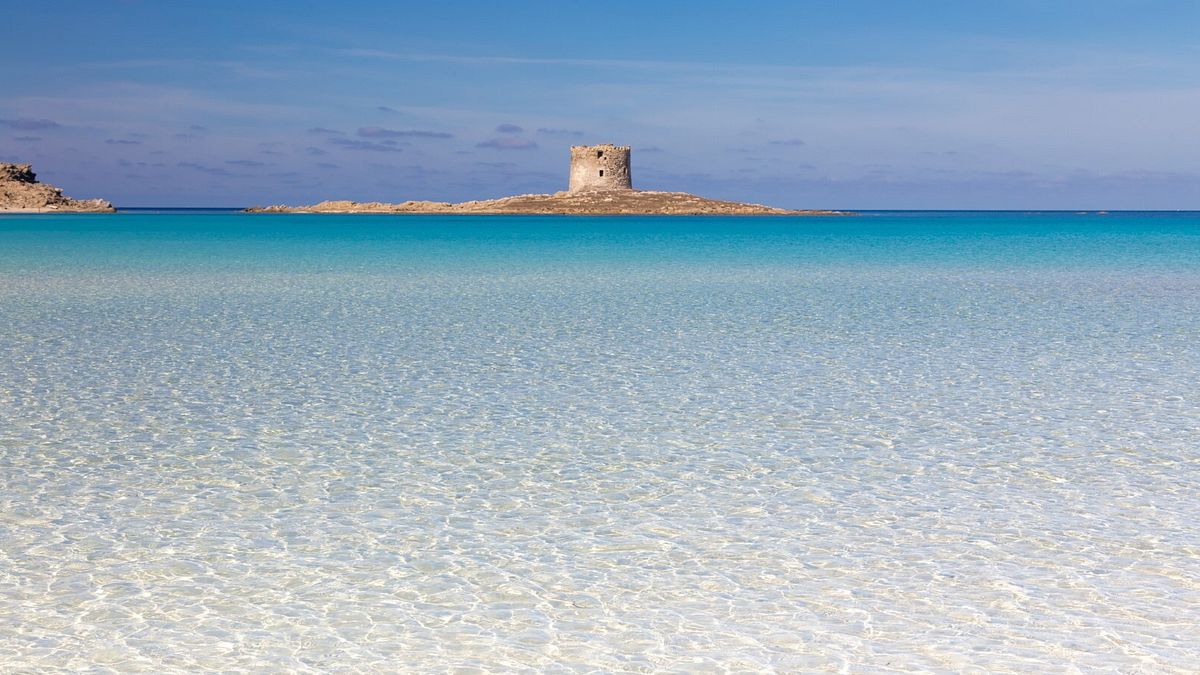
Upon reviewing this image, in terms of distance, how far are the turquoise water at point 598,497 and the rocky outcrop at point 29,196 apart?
116 m

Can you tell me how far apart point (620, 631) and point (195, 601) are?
5.14ft

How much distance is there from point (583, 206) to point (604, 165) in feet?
12.2

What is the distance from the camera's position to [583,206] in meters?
103

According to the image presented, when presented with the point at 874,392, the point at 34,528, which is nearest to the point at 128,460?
the point at 34,528

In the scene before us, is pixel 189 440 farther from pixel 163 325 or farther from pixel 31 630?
pixel 163 325

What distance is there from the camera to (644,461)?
6.98 metres

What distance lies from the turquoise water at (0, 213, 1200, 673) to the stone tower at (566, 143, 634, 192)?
8948cm

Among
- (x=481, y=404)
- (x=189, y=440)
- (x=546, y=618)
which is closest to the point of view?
(x=546, y=618)

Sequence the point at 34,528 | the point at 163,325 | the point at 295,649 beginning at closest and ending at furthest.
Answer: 1. the point at 295,649
2. the point at 34,528
3. the point at 163,325

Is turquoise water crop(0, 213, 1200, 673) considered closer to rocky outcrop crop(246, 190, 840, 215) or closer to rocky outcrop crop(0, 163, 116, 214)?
rocky outcrop crop(246, 190, 840, 215)

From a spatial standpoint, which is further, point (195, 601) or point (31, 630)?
point (195, 601)

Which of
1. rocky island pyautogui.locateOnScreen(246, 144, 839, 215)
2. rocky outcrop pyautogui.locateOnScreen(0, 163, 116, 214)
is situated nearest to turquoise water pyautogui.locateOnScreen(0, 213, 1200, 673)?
rocky island pyautogui.locateOnScreen(246, 144, 839, 215)

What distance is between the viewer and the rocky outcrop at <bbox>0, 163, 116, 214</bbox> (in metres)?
119

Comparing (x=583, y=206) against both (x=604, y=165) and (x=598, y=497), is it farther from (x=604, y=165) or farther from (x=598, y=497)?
(x=598, y=497)
